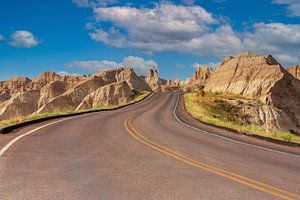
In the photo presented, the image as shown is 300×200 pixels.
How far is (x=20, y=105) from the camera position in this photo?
11575cm

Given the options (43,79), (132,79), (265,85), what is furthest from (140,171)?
(43,79)

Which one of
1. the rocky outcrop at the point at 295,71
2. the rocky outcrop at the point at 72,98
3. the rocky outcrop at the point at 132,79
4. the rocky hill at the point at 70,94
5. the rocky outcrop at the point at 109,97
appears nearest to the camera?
the rocky outcrop at the point at 109,97

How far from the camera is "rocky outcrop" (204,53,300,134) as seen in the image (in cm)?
6688

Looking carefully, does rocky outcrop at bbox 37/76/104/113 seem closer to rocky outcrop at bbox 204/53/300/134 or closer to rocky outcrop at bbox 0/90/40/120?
rocky outcrop at bbox 0/90/40/120

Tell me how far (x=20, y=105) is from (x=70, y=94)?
54.8ft

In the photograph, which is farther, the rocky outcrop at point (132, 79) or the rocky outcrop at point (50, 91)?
the rocky outcrop at point (132, 79)

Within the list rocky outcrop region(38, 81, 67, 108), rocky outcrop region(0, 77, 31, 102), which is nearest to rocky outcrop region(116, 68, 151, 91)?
A: rocky outcrop region(38, 81, 67, 108)

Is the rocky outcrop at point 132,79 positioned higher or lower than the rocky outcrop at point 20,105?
higher

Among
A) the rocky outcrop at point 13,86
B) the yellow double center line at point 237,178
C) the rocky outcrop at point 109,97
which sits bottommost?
the yellow double center line at point 237,178

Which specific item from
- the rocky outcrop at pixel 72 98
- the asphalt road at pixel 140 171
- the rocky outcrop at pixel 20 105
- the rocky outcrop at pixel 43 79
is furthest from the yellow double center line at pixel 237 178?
the rocky outcrop at pixel 43 79

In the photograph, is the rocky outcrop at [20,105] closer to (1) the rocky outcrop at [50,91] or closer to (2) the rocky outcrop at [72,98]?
(1) the rocky outcrop at [50,91]

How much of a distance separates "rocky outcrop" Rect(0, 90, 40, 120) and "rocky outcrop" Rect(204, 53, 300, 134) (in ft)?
177

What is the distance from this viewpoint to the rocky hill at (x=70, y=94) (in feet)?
303

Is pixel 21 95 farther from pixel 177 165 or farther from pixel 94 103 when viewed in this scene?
pixel 177 165
